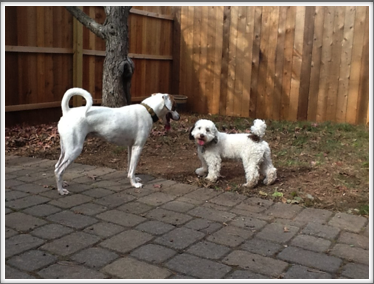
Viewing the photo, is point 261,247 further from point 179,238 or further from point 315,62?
point 315,62

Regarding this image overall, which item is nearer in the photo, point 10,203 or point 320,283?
point 320,283

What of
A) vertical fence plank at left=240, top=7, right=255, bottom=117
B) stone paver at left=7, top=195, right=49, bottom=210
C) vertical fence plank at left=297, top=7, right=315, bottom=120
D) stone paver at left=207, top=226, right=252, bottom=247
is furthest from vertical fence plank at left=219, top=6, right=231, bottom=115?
stone paver at left=207, top=226, right=252, bottom=247

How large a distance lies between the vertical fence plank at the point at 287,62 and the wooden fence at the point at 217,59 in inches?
0.9

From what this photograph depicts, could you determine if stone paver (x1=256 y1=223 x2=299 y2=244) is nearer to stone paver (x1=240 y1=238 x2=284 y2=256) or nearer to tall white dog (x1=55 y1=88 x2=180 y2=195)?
stone paver (x1=240 y1=238 x2=284 y2=256)

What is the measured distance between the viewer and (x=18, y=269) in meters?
2.79

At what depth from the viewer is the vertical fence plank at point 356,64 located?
884 cm

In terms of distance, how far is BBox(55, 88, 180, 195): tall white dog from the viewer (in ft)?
14.4

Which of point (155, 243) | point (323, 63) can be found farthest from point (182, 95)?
point (155, 243)

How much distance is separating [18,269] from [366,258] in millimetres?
2526

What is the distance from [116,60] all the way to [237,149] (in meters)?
3.46

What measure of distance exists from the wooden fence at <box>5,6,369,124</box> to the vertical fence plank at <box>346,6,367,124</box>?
0.02m

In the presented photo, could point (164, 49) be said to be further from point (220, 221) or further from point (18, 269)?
point (18, 269)

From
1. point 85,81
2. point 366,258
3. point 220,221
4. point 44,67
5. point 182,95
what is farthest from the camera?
point 182,95

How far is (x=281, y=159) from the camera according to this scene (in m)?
6.27
